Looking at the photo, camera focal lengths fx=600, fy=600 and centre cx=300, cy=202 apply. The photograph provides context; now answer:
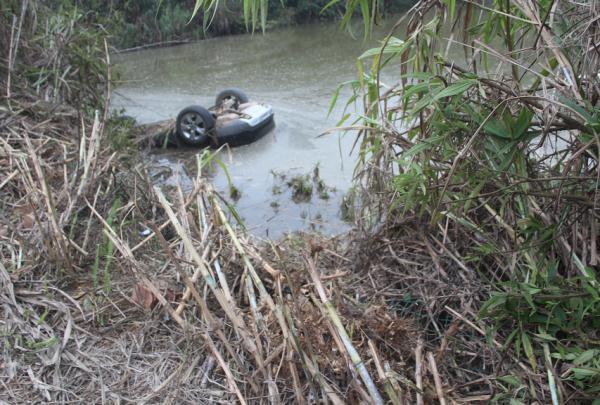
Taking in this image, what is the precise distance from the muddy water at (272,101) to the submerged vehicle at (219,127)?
118mm

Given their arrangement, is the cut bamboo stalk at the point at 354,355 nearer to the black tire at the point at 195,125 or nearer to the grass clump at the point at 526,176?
the grass clump at the point at 526,176

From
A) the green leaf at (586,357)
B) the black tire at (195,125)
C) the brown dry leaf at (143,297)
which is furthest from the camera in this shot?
the black tire at (195,125)

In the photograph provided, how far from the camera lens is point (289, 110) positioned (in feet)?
22.4

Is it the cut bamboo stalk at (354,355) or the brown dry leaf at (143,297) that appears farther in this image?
the brown dry leaf at (143,297)

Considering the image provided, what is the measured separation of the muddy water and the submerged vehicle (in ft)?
0.39

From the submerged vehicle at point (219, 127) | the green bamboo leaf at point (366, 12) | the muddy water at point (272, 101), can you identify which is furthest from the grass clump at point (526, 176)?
the submerged vehicle at point (219, 127)

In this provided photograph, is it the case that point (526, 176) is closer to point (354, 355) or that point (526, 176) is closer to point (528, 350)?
point (528, 350)

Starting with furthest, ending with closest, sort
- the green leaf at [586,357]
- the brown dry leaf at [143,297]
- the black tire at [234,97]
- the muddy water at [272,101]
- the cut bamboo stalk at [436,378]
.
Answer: the black tire at [234,97], the muddy water at [272,101], the brown dry leaf at [143,297], the cut bamboo stalk at [436,378], the green leaf at [586,357]

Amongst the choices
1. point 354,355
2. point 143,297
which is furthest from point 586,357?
point 143,297

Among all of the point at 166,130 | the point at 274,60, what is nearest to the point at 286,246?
the point at 166,130

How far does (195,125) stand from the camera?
5.77 meters

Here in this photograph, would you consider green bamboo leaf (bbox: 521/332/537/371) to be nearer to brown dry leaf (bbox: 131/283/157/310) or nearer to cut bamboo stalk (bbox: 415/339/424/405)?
cut bamboo stalk (bbox: 415/339/424/405)

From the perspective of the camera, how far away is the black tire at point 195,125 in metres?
5.69

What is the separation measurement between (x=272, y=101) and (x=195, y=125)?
5.70ft
